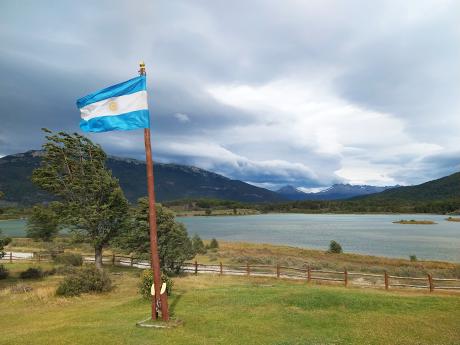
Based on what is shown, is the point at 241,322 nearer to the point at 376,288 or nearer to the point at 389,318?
the point at 389,318

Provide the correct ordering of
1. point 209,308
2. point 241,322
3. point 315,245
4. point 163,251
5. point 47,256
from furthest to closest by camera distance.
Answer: point 315,245 < point 47,256 < point 163,251 < point 209,308 < point 241,322

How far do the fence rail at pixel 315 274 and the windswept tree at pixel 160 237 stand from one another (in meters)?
1.47

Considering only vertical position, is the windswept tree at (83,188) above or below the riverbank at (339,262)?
above

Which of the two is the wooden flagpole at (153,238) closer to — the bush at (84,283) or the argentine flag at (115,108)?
the argentine flag at (115,108)

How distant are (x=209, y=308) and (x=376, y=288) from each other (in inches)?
580

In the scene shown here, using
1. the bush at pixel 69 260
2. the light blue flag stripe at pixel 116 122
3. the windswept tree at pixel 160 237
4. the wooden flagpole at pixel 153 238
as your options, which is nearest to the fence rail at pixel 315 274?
the windswept tree at pixel 160 237

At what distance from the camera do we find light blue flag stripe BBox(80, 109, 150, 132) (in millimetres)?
12805

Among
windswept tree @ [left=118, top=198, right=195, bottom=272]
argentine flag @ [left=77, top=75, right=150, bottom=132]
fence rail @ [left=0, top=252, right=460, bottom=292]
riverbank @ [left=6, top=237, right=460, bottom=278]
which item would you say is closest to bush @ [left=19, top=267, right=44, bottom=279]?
riverbank @ [left=6, top=237, right=460, bottom=278]

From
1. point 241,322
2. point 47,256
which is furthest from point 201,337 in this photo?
point 47,256

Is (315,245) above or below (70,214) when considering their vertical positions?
below

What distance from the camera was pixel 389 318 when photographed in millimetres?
14648

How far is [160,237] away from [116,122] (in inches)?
874

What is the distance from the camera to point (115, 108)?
508 inches

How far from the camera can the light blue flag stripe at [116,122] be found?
42.0 feet
